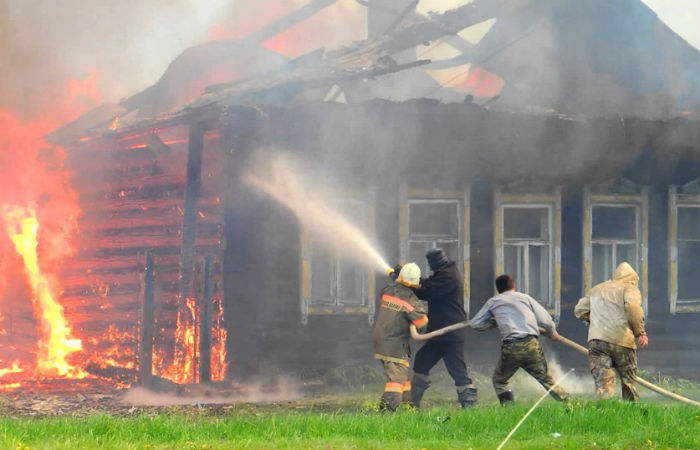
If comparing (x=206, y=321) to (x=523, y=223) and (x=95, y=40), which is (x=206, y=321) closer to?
(x=523, y=223)

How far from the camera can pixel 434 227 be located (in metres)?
16.4

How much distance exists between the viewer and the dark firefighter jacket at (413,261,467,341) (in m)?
11.9

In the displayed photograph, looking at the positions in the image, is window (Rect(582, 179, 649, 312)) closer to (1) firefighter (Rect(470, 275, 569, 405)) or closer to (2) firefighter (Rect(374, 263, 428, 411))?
(1) firefighter (Rect(470, 275, 569, 405))

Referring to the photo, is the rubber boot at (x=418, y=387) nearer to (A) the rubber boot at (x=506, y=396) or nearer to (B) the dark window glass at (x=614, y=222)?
(A) the rubber boot at (x=506, y=396)

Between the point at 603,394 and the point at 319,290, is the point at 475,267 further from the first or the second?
the point at 603,394

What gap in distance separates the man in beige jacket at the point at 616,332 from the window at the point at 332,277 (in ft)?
15.0

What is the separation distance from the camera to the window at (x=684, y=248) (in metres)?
17.3

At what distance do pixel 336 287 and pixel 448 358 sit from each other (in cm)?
364

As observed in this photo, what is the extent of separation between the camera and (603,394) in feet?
37.3

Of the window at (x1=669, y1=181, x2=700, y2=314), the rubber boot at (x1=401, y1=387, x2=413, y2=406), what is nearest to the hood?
the rubber boot at (x1=401, y1=387, x2=413, y2=406)

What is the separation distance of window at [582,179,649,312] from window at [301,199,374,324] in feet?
12.8

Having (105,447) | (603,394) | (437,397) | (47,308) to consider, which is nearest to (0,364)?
(47,308)

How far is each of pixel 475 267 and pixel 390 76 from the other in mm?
6610

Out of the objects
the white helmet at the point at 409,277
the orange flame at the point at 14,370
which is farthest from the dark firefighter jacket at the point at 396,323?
the orange flame at the point at 14,370
